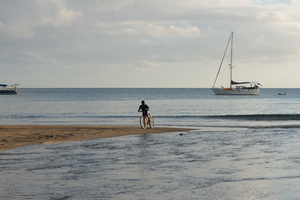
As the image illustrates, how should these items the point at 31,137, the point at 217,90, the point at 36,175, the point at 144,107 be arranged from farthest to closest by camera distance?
the point at 217,90 < the point at 144,107 < the point at 31,137 < the point at 36,175

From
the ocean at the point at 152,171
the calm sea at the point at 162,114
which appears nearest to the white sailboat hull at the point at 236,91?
the calm sea at the point at 162,114

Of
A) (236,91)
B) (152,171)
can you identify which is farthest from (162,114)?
(236,91)

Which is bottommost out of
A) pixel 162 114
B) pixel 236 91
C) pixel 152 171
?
pixel 152 171

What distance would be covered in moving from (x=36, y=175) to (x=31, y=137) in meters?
11.2

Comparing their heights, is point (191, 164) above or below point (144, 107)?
below

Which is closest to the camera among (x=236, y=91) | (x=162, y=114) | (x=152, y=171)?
(x=152, y=171)

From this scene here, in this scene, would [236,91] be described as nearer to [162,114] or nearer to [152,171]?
[162,114]

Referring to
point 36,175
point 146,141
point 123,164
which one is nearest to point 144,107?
point 146,141

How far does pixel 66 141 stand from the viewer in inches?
851

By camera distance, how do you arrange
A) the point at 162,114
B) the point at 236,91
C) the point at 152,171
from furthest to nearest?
the point at 236,91, the point at 162,114, the point at 152,171

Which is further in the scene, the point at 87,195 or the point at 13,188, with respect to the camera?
the point at 13,188

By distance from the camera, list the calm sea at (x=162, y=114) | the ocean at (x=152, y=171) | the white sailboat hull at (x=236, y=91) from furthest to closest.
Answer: the white sailboat hull at (x=236, y=91), the calm sea at (x=162, y=114), the ocean at (x=152, y=171)

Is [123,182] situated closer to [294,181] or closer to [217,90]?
[294,181]

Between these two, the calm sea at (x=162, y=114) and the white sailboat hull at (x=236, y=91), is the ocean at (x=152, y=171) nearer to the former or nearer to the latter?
the calm sea at (x=162, y=114)
